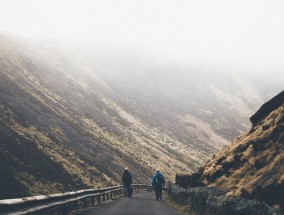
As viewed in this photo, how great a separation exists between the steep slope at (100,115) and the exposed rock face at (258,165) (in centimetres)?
1665

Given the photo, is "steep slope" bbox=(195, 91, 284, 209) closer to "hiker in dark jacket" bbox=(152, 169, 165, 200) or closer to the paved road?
the paved road

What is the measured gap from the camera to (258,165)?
54.7 ft

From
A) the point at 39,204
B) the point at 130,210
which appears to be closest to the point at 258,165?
the point at 130,210

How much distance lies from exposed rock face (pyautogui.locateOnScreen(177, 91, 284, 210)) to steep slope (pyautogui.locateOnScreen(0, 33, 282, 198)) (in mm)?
16650

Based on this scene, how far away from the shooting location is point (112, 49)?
176750 mm

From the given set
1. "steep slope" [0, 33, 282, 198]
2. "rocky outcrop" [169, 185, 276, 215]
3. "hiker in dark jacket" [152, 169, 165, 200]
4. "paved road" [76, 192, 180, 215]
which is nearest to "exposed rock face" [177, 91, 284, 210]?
"rocky outcrop" [169, 185, 276, 215]

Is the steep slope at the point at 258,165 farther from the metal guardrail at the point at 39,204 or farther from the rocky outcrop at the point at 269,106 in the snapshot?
the metal guardrail at the point at 39,204

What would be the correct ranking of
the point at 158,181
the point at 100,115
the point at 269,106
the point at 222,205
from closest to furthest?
the point at 222,205 → the point at 269,106 → the point at 158,181 → the point at 100,115

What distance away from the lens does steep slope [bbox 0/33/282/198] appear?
4483 centimetres

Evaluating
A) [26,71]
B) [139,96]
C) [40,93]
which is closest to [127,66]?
[139,96]

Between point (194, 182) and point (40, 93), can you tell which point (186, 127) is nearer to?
point (40, 93)

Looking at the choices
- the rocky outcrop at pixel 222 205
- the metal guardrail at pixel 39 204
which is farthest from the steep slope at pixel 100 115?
the rocky outcrop at pixel 222 205

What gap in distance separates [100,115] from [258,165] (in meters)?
78.0

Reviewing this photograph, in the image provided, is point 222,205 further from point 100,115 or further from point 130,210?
point 100,115
